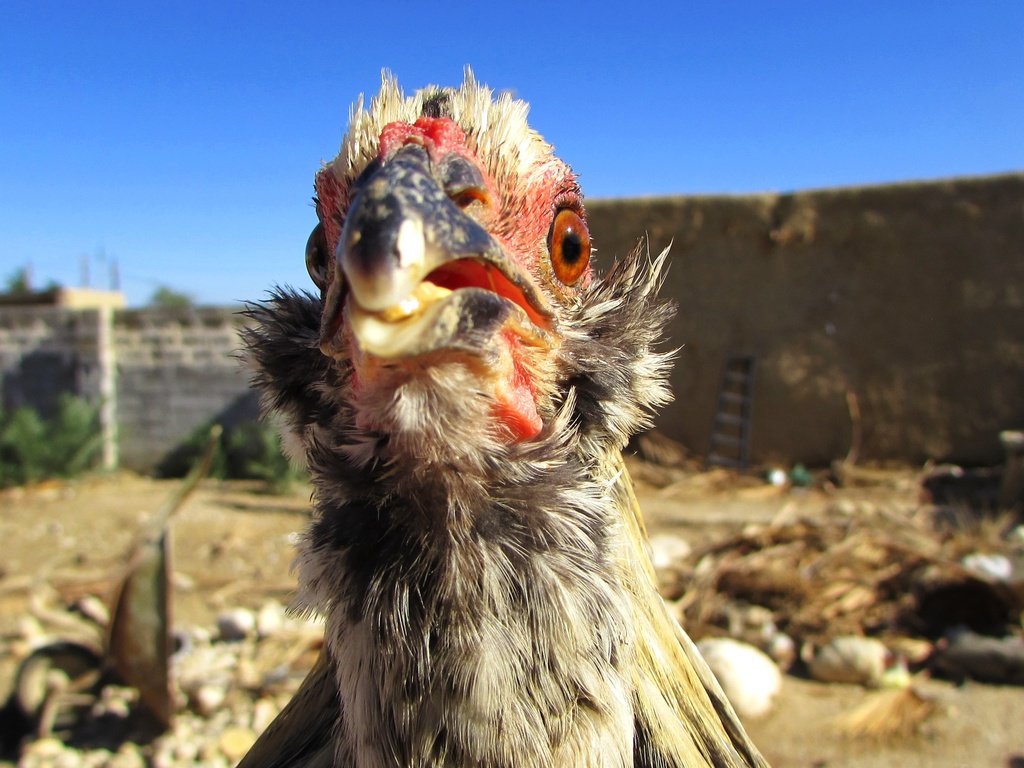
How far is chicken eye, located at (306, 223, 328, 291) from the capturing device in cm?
128

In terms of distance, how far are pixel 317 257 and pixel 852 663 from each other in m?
4.49

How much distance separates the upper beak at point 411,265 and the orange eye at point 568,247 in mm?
244

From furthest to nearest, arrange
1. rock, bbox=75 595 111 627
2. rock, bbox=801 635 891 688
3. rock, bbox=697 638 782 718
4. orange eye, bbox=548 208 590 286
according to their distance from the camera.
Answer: rock, bbox=75 595 111 627
rock, bbox=801 635 891 688
rock, bbox=697 638 782 718
orange eye, bbox=548 208 590 286

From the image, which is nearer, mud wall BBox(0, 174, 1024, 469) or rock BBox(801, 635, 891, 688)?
rock BBox(801, 635, 891, 688)

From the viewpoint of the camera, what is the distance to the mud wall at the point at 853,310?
890cm

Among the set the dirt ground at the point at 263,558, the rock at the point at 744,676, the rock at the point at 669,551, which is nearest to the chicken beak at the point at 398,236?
the rock at the point at 744,676

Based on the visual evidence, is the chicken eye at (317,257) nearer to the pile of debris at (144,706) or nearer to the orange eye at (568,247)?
the orange eye at (568,247)

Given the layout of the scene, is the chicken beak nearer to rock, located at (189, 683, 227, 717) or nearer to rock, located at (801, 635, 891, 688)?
rock, located at (189, 683, 227, 717)

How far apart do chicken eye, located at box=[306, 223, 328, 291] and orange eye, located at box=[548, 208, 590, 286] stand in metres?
0.41

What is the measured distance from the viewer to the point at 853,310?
937cm

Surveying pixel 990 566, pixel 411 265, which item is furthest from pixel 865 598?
pixel 411 265

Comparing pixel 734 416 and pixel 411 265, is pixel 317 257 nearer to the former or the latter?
pixel 411 265

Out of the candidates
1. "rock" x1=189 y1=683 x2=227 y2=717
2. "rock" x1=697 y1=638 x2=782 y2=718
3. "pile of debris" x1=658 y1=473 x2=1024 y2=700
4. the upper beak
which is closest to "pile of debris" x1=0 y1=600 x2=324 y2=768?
"rock" x1=189 y1=683 x2=227 y2=717

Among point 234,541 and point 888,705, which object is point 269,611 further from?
point 888,705
